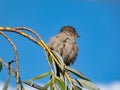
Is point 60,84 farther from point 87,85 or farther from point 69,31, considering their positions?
point 69,31

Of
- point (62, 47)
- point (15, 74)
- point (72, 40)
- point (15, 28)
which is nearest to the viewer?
point (15, 74)

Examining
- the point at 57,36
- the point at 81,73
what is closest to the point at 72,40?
the point at 57,36

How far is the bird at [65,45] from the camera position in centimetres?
463

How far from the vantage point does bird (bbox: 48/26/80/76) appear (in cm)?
463

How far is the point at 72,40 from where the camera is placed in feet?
16.2

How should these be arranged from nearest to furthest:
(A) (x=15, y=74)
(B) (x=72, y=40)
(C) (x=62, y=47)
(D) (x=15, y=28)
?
(A) (x=15, y=74) → (D) (x=15, y=28) → (C) (x=62, y=47) → (B) (x=72, y=40)

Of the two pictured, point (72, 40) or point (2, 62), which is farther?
point (72, 40)

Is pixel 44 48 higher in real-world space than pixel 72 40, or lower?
lower

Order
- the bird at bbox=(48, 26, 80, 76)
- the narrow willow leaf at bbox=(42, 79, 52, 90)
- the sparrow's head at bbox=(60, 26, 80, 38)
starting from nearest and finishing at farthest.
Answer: the narrow willow leaf at bbox=(42, 79, 52, 90) → the bird at bbox=(48, 26, 80, 76) → the sparrow's head at bbox=(60, 26, 80, 38)

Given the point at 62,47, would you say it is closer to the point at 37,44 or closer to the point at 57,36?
the point at 57,36

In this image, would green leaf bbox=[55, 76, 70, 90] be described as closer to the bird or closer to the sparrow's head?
the bird

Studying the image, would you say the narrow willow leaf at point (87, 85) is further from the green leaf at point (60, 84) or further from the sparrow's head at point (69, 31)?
the sparrow's head at point (69, 31)

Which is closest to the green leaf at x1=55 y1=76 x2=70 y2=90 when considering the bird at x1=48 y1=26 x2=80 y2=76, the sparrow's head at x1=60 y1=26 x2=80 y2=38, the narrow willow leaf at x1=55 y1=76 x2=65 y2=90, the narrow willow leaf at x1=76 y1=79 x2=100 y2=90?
the narrow willow leaf at x1=55 y1=76 x2=65 y2=90

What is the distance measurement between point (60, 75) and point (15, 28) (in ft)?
1.06
